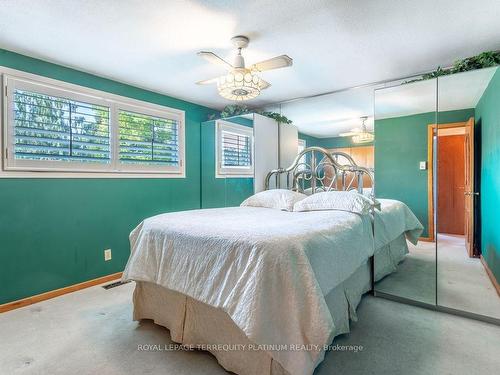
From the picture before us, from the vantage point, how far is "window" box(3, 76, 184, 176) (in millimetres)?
2696

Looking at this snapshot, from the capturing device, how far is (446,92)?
2.51 metres

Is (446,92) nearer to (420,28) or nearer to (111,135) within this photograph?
(420,28)

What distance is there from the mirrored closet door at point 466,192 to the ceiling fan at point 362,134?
0.64 metres

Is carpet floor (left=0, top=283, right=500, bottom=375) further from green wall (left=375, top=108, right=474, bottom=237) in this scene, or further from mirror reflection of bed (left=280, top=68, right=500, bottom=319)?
green wall (left=375, top=108, right=474, bottom=237)

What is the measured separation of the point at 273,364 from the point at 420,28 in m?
2.65

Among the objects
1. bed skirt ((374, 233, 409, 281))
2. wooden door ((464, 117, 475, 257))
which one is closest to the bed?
bed skirt ((374, 233, 409, 281))

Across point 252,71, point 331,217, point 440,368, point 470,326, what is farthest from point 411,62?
→ point 440,368

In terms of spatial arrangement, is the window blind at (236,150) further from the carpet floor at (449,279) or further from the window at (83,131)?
the carpet floor at (449,279)

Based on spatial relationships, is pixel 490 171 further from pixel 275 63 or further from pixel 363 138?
pixel 275 63

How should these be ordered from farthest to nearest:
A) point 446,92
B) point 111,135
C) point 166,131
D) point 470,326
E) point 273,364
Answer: point 166,131
point 111,135
point 446,92
point 470,326
point 273,364

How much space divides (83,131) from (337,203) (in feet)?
9.54

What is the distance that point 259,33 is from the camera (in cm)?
227

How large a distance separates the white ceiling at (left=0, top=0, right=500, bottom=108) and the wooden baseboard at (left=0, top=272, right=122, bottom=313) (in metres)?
2.41

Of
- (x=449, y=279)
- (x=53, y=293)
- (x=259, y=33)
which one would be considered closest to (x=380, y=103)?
(x=259, y=33)
